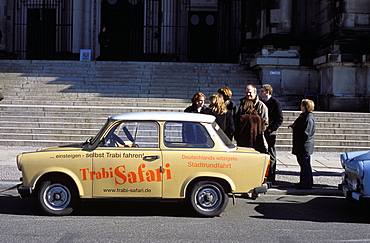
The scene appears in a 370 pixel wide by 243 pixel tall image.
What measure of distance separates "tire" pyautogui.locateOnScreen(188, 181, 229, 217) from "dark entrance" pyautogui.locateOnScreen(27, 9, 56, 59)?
75.1 feet

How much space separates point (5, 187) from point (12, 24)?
21789 millimetres

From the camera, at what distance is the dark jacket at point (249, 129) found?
27.1 feet

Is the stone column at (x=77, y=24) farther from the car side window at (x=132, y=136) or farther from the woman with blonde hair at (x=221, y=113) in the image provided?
the car side window at (x=132, y=136)

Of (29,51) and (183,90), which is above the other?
(29,51)

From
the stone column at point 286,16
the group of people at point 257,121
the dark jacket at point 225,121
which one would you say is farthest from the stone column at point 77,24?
the dark jacket at point 225,121

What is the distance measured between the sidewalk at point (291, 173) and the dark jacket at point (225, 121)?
1.28m

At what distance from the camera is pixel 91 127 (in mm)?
14547

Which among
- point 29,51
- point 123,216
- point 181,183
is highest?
point 29,51

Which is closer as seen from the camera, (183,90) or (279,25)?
(183,90)

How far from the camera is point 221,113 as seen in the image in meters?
8.12

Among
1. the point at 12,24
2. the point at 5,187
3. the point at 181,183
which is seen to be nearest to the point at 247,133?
the point at 181,183

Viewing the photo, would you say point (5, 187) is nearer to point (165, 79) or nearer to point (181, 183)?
point (181, 183)

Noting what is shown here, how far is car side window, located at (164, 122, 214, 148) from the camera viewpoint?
6.73 m

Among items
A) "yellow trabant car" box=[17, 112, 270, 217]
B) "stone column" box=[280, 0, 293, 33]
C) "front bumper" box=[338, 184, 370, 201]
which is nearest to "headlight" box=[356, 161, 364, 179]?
"front bumper" box=[338, 184, 370, 201]
